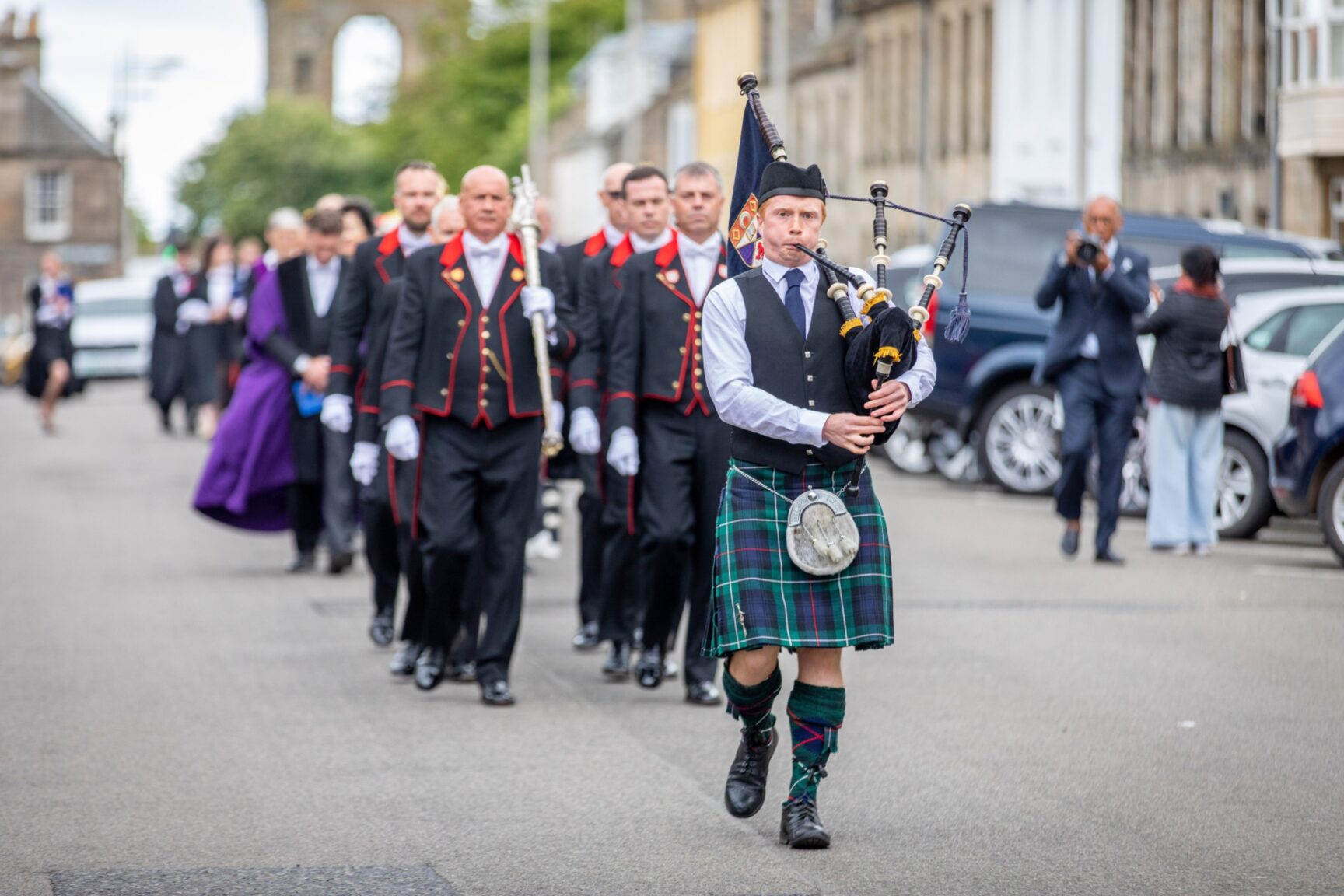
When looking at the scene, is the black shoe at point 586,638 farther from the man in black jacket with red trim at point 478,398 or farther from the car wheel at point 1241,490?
the car wheel at point 1241,490

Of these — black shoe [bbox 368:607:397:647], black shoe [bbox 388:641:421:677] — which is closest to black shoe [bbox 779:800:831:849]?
black shoe [bbox 388:641:421:677]

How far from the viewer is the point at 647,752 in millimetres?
8602

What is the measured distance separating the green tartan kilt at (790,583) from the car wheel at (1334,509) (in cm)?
784

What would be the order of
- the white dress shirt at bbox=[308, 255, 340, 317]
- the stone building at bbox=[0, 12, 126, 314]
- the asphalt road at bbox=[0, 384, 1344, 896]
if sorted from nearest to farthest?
the asphalt road at bbox=[0, 384, 1344, 896]
the white dress shirt at bbox=[308, 255, 340, 317]
the stone building at bbox=[0, 12, 126, 314]

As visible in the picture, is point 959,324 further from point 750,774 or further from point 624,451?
point 624,451

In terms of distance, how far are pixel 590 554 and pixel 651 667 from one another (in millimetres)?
1413

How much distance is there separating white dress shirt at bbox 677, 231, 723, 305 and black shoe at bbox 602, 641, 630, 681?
5.47 feet

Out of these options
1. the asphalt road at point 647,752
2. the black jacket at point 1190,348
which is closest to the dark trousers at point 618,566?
the asphalt road at point 647,752

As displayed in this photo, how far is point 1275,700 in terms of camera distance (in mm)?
9727

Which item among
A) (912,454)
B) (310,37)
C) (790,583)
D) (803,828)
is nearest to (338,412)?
(790,583)

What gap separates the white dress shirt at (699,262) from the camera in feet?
32.0

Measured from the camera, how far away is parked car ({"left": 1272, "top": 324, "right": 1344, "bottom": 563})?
1438 cm

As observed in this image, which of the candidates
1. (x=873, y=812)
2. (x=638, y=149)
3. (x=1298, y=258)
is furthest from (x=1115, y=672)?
(x=638, y=149)

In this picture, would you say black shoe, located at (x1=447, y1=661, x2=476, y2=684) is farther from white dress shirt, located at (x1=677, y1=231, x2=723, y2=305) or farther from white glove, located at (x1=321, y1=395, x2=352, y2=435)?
white dress shirt, located at (x1=677, y1=231, x2=723, y2=305)
